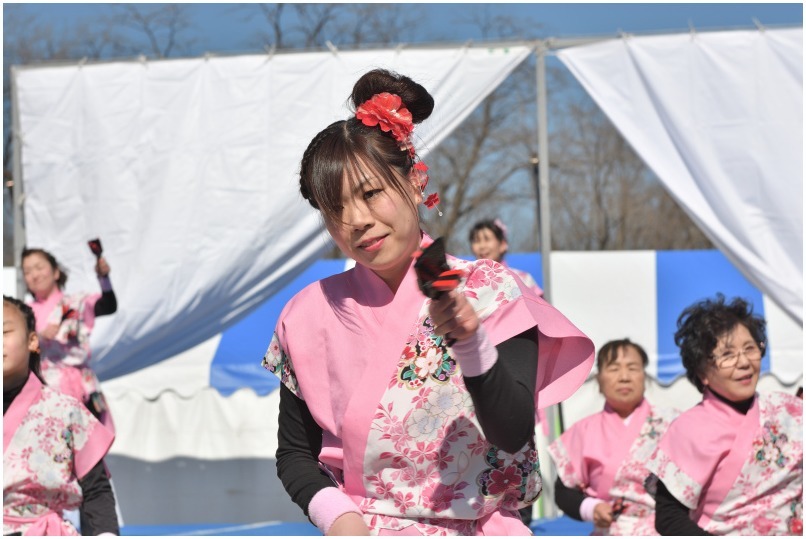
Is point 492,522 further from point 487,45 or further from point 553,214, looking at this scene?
point 553,214

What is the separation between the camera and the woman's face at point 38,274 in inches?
177

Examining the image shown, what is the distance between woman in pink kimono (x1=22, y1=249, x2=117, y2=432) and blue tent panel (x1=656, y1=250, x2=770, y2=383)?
2.88 metres

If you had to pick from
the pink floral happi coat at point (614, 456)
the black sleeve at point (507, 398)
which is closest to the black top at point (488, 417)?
the black sleeve at point (507, 398)

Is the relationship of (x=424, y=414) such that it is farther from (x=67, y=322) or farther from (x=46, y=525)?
(x=67, y=322)

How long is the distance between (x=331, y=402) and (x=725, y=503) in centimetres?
148

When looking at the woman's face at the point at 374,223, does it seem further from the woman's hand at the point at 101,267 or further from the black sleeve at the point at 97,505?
the woman's hand at the point at 101,267

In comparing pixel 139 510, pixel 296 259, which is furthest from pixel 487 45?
pixel 139 510

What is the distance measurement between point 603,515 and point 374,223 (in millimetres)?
2173

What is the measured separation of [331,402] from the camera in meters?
1.42

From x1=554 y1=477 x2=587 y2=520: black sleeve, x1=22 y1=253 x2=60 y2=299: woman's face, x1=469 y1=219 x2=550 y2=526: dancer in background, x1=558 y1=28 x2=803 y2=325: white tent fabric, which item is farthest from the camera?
x1=469 y1=219 x2=550 y2=526: dancer in background

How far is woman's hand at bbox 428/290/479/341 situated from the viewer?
1112mm

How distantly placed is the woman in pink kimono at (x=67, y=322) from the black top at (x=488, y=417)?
3098mm

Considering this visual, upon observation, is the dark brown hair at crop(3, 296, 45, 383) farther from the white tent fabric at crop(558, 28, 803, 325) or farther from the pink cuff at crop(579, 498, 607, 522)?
the white tent fabric at crop(558, 28, 803, 325)

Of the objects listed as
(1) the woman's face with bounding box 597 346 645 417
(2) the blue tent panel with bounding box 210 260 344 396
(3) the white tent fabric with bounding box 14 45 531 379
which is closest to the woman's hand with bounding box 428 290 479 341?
(1) the woman's face with bounding box 597 346 645 417
